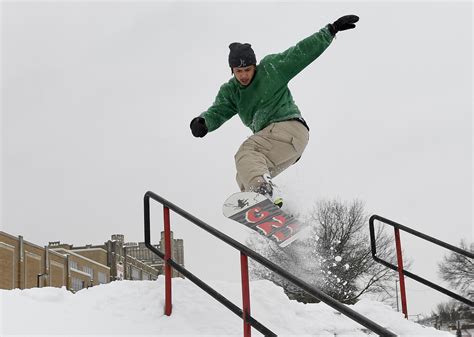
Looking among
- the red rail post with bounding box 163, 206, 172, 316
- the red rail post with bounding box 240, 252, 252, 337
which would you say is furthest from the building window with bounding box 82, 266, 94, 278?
the red rail post with bounding box 240, 252, 252, 337

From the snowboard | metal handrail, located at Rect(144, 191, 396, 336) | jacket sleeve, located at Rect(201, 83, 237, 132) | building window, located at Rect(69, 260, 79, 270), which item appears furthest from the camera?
building window, located at Rect(69, 260, 79, 270)

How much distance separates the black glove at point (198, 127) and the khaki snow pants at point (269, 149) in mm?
417

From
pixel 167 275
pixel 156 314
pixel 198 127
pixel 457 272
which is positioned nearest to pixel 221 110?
pixel 198 127

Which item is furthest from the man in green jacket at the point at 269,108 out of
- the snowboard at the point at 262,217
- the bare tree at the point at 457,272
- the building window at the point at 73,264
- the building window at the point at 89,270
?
the building window at the point at 89,270

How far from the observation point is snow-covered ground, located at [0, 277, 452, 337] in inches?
155

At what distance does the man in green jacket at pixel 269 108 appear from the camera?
17.5ft

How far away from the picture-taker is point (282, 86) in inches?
217

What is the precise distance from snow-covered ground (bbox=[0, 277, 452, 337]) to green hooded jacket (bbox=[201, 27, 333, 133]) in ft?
5.24

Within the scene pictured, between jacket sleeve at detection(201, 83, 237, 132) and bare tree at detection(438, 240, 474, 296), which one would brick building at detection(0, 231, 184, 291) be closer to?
bare tree at detection(438, 240, 474, 296)

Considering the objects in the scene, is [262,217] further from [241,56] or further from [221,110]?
[241,56]

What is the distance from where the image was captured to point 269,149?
542cm

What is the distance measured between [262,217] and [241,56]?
150 centimetres

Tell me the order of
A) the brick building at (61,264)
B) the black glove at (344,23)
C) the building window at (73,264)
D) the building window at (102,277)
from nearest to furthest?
the black glove at (344,23)
the brick building at (61,264)
the building window at (73,264)
the building window at (102,277)

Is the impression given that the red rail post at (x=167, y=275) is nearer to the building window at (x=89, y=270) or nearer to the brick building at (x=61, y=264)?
the brick building at (x=61, y=264)
